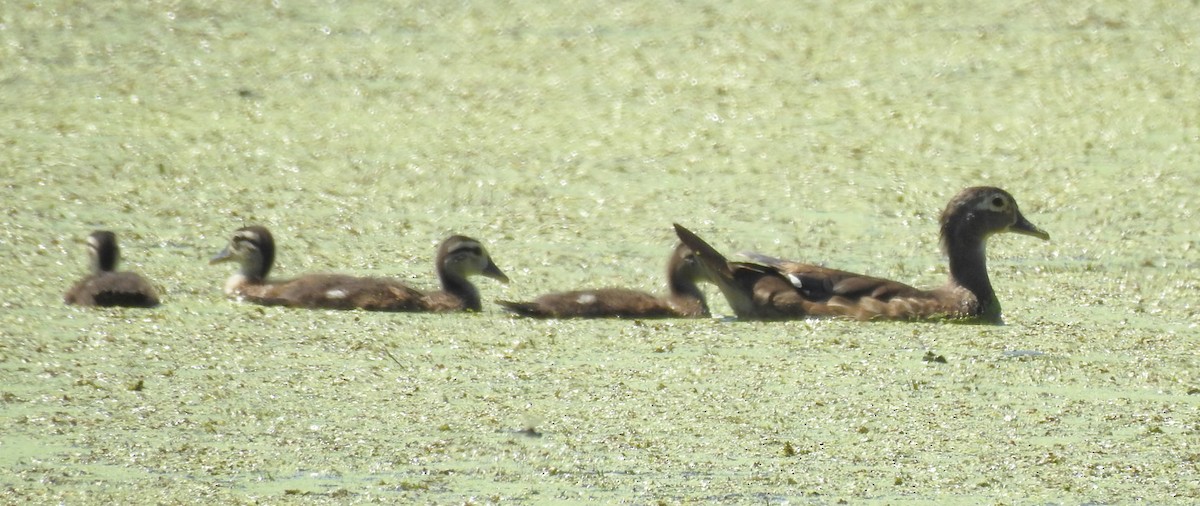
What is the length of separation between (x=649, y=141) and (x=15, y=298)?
3.61 metres

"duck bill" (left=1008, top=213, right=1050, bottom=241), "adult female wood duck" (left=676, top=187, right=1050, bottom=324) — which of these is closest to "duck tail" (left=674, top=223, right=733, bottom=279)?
"adult female wood duck" (left=676, top=187, right=1050, bottom=324)

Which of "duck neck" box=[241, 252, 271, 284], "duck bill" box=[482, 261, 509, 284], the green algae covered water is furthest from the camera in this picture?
"duck bill" box=[482, 261, 509, 284]

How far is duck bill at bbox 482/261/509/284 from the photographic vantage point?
6.83 meters

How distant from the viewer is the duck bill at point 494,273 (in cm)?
683

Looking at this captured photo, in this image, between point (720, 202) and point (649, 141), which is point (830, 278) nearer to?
point (720, 202)

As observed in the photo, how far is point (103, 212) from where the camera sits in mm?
7750

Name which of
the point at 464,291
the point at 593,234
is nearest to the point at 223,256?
the point at 464,291

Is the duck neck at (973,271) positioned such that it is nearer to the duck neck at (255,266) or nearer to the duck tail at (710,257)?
the duck tail at (710,257)

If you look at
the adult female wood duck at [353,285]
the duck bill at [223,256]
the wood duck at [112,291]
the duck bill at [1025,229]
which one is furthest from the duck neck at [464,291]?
the duck bill at [1025,229]

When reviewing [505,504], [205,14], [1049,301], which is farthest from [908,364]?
[205,14]

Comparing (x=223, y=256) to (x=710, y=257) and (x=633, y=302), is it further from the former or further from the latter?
(x=710, y=257)

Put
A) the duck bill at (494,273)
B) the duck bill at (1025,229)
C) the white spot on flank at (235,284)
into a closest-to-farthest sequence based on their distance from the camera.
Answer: the white spot on flank at (235,284)
the duck bill at (494,273)
the duck bill at (1025,229)

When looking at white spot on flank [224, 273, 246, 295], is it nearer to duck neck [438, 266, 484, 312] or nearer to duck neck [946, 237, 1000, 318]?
duck neck [438, 266, 484, 312]

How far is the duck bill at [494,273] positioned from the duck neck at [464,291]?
0.17m
